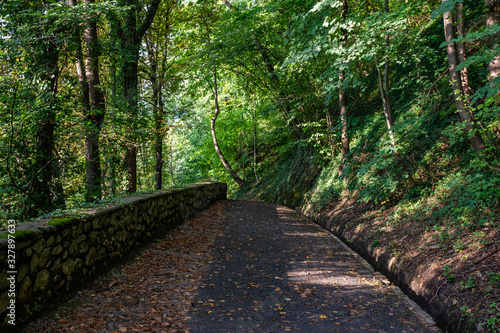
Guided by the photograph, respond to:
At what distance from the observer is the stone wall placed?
2850mm

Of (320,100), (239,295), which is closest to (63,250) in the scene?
(239,295)

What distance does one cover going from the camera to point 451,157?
18.9 ft

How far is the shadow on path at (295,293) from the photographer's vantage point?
3.42 m

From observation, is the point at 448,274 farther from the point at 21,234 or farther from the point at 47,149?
the point at 47,149

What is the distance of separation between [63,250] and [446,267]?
458 centimetres

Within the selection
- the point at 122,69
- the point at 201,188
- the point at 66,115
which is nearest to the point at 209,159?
the point at 201,188

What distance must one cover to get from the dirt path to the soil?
0.80ft

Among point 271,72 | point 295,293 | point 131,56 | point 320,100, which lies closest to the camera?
point 295,293

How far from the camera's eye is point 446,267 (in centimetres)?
369

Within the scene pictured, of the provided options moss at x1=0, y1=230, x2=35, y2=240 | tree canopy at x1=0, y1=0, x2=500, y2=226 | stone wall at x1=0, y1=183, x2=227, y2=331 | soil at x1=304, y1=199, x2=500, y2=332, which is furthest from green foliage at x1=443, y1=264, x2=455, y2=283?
moss at x1=0, y1=230, x2=35, y2=240

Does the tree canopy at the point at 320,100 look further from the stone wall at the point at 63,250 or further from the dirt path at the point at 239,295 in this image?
the dirt path at the point at 239,295

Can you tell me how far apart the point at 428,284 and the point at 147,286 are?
11.9ft

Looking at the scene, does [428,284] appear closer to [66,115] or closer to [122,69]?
[66,115]

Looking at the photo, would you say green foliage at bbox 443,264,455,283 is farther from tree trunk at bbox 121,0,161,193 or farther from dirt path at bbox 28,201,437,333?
tree trunk at bbox 121,0,161,193
